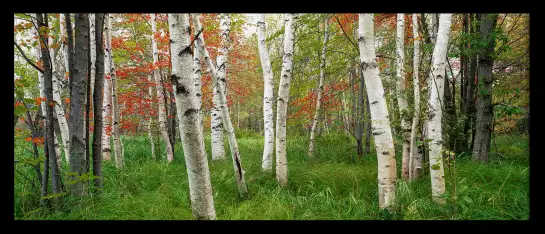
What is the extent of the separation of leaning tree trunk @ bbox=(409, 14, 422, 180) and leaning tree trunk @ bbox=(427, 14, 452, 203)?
0.74 metres

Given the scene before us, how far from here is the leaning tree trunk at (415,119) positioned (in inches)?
156

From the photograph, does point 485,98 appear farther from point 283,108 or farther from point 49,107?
point 49,107

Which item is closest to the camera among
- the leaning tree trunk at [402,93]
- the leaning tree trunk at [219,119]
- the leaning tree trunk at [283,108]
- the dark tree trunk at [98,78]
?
the dark tree trunk at [98,78]

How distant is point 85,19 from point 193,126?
2.14 meters

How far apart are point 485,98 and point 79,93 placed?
744 cm

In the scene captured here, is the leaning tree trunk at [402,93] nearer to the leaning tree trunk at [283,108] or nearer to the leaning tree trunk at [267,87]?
the leaning tree trunk at [283,108]

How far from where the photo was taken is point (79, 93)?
301 cm

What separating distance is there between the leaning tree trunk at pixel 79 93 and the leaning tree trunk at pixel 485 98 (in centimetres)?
700

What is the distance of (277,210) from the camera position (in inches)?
131

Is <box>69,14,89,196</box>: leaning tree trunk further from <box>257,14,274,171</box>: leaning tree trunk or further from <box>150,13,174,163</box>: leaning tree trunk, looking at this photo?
<box>150,13,174,163</box>: leaning tree trunk

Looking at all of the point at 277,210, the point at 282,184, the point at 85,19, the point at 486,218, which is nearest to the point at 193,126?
the point at 277,210

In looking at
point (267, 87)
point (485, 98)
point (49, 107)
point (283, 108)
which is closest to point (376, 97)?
point (283, 108)

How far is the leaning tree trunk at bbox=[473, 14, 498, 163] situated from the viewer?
17.8 ft

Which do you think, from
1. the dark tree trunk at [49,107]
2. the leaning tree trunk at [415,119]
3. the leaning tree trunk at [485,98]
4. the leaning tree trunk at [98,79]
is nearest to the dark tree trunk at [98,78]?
the leaning tree trunk at [98,79]
